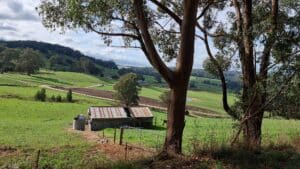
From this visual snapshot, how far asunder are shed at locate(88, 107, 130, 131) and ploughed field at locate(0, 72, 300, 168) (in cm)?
320

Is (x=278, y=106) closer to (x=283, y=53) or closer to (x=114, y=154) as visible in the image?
(x=283, y=53)

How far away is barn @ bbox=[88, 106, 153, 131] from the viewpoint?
51812mm

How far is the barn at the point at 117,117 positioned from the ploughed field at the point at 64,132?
252cm

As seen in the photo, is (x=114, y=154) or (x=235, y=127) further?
(x=114, y=154)

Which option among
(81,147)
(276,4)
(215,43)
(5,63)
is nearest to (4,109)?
(81,147)

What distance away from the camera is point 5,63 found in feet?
536

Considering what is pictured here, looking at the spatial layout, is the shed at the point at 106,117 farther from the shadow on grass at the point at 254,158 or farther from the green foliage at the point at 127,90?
the shadow on grass at the point at 254,158

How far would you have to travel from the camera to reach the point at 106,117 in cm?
5316

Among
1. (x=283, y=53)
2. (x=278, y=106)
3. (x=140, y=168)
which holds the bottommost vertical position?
(x=140, y=168)

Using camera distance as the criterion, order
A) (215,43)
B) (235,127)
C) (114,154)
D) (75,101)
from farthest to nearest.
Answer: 1. (75,101)
2. (114,154)
3. (215,43)
4. (235,127)

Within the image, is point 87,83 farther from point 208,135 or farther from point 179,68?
point 179,68

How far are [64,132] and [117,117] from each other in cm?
1329

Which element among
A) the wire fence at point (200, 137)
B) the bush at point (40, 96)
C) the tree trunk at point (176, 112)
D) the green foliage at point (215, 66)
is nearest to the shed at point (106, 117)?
the wire fence at point (200, 137)

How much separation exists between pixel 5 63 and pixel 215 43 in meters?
156
